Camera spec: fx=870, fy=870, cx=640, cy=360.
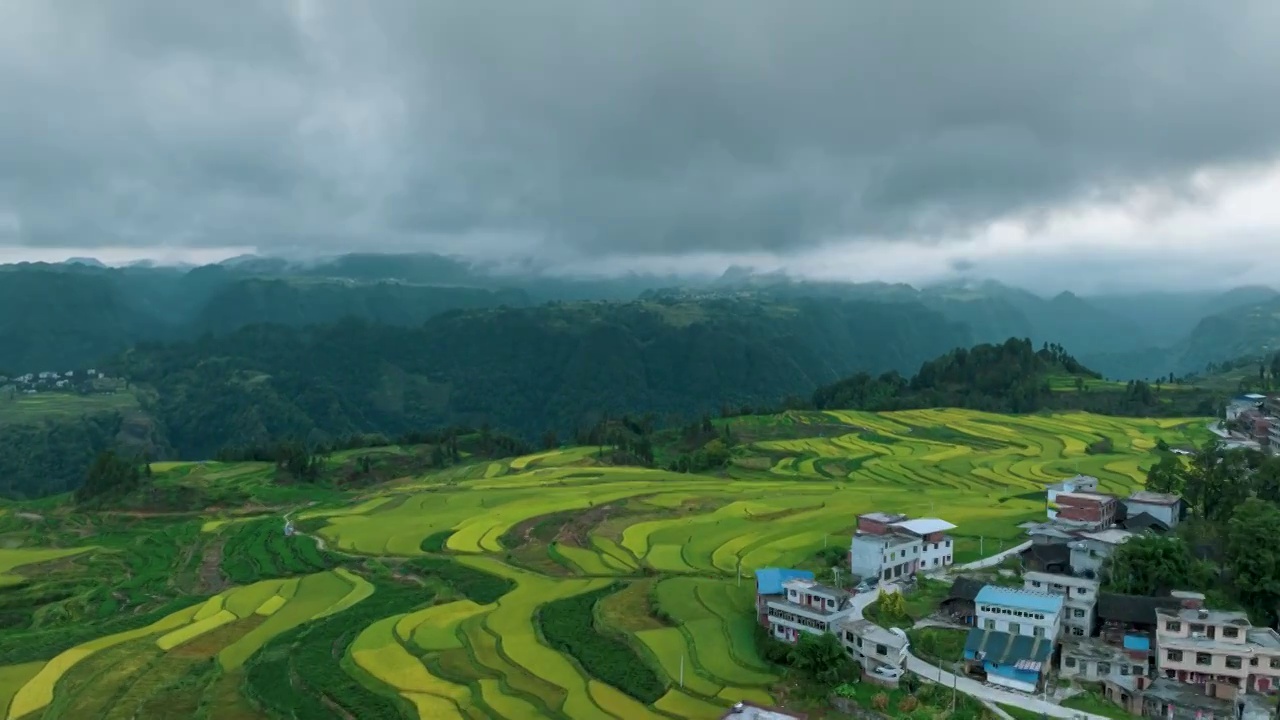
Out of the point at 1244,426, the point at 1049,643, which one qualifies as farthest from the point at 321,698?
the point at 1244,426

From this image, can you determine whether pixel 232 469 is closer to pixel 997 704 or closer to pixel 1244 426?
pixel 997 704

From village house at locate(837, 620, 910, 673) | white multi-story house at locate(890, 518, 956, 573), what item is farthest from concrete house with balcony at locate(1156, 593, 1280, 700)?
white multi-story house at locate(890, 518, 956, 573)

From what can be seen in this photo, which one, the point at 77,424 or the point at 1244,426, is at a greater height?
the point at 1244,426

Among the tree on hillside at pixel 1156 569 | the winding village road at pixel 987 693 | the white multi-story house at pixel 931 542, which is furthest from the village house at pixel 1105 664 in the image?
the white multi-story house at pixel 931 542

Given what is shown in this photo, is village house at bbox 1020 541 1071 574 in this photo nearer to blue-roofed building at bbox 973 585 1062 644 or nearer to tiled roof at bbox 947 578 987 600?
tiled roof at bbox 947 578 987 600

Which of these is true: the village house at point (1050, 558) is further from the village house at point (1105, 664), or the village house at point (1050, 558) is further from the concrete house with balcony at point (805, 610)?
the concrete house with balcony at point (805, 610)
